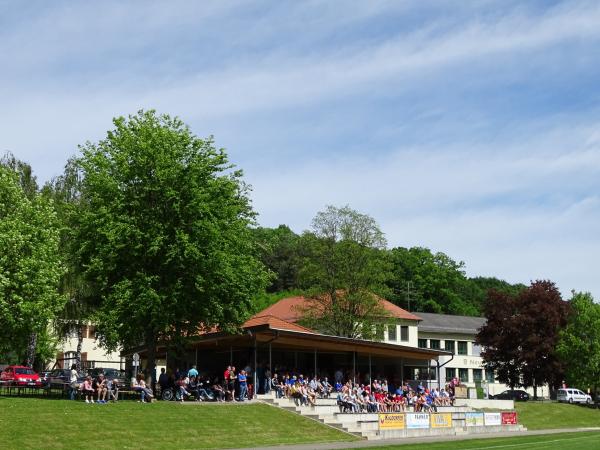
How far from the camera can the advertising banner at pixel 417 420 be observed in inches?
1325

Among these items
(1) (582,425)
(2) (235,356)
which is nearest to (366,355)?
(2) (235,356)

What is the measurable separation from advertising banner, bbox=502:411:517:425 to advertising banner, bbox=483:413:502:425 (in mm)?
482

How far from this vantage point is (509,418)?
Result: 4041 cm

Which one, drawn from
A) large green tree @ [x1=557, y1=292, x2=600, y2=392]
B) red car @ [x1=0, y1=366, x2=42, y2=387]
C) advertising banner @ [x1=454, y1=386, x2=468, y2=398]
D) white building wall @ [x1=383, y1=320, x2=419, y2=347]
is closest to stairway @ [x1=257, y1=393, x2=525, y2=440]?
red car @ [x1=0, y1=366, x2=42, y2=387]

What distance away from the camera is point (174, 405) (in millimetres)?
29250

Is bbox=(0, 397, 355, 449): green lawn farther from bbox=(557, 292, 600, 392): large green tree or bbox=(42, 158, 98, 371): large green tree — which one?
bbox=(557, 292, 600, 392): large green tree

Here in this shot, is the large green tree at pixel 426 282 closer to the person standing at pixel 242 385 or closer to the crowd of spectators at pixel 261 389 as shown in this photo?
the crowd of spectators at pixel 261 389

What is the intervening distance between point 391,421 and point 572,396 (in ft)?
108

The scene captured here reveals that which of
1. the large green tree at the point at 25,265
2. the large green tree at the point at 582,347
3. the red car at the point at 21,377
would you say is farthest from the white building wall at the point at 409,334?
the large green tree at the point at 25,265

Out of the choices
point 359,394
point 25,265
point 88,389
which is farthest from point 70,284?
point 359,394

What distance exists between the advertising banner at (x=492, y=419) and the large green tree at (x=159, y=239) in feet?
43.1

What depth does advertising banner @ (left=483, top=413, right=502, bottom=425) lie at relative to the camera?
3853 cm

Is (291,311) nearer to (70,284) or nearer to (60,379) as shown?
(70,284)

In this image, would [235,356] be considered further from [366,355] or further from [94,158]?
[94,158]
